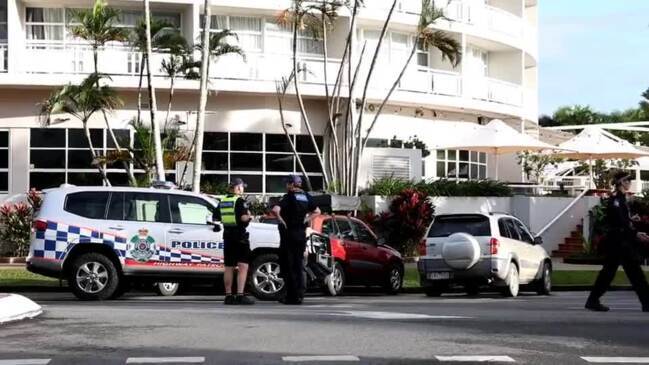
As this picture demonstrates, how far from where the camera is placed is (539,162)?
1534 inches

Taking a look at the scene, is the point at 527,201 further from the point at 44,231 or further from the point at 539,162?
the point at 44,231

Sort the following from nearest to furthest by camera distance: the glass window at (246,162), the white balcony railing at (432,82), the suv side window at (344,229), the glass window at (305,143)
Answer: the suv side window at (344,229) → the glass window at (246,162) → the glass window at (305,143) → the white balcony railing at (432,82)

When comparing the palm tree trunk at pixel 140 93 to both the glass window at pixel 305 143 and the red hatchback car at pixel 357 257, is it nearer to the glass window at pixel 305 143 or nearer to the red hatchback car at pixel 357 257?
the glass window at pixel 305 143

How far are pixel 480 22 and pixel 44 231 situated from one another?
23.0 metres

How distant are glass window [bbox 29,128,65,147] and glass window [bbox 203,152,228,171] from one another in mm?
4201

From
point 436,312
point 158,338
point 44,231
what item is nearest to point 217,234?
point 44,231

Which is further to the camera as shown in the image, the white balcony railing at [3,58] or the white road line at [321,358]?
the white balcony railing at [3,58]

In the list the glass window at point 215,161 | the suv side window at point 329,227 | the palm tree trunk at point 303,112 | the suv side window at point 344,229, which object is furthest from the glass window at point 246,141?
the suv side window at point 329,227

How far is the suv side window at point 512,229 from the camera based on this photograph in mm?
20098

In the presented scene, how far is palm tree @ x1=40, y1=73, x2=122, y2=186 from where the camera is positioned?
27.1m

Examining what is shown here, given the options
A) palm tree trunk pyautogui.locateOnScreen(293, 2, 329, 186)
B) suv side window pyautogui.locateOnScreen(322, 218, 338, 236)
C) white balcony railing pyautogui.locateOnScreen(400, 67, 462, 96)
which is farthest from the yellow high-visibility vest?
white balcony railing pyautogui.locateOnScreen(400, 67, 462, 96)

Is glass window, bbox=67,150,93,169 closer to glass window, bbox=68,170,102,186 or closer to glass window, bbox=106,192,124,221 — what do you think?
glass window, bbox=68,170,102,186

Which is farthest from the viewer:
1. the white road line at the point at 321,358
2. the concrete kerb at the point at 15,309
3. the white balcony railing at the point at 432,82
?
the white balcony railing at the point at 432,82

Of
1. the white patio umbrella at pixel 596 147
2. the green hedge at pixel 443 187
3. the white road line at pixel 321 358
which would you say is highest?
the white patio umbrella at pixel 596 147
